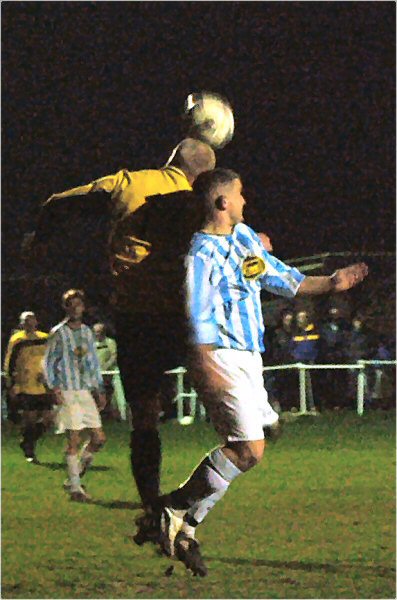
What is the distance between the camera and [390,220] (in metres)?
37.3

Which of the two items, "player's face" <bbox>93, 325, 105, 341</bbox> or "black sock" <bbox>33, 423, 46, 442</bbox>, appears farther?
"player's face" <bbox>93, 325, 105, 341</bbox>

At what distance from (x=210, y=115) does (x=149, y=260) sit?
698 millimetres

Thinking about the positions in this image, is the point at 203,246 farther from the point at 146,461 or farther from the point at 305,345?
the point at 305,345

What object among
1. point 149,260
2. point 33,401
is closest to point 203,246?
point 149,260

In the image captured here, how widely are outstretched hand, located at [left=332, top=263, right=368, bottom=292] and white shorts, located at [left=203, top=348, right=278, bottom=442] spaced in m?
0.46

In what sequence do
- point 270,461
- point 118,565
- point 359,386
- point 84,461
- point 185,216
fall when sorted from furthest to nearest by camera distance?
point 359,386 → point 270,461 → point 84,461 → point 118,565 → point 185,216

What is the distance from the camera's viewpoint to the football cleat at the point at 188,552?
581cm

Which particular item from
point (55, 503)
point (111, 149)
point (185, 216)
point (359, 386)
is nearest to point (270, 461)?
point (55, 503)

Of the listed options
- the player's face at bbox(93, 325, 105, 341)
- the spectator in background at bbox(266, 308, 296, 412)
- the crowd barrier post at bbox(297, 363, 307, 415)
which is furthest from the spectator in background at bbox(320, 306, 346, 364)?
the player's face at bbox(93, 325, 105, 341)

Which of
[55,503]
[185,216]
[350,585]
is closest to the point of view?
[185,216]

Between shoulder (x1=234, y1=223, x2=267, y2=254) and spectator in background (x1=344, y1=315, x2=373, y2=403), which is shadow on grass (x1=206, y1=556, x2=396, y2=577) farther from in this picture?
spectator in background (x1=344, y1=315, x2=373, y2=403)

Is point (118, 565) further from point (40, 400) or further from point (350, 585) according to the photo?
point (40, 400)

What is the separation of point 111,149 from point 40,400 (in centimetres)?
2084

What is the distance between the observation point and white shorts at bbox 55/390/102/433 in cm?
1252
